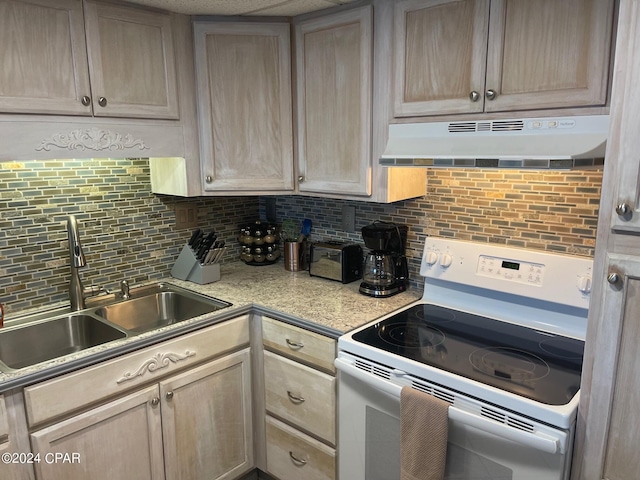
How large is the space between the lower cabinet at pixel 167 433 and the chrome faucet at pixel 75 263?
515mm

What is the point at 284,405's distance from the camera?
2.03 m

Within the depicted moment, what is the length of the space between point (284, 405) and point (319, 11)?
62.5 inches

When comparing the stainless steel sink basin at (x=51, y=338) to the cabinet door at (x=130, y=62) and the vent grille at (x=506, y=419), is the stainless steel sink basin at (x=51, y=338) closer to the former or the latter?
the cabinet door at (x=130, y=62)

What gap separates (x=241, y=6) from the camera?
1921 mm

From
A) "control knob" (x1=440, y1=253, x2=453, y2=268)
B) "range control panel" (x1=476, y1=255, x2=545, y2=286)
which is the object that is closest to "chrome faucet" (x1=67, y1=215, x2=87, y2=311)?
"control knob" (x1=440, y1=253, x2=453, y2=268)

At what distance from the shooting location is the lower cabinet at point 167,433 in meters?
1.62

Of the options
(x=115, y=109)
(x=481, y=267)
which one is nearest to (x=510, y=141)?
(x=481, y=267)

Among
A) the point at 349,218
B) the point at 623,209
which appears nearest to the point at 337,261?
the point at 349,218

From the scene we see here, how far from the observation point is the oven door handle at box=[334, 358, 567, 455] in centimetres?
125

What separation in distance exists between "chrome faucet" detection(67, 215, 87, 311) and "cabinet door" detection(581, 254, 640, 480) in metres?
1.81

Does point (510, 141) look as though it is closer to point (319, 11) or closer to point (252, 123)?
point (319, 11)

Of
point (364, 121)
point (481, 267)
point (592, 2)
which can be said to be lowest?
point (481, 267)

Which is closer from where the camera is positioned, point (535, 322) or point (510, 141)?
point (510, 141)

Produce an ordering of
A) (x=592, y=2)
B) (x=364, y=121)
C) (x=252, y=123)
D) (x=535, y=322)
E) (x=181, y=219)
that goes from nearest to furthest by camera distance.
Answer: (x=592, y=2) < (x=535, y=322) < (x=364, y=121) < (x=252, y=123) < (x=181, y=219)
